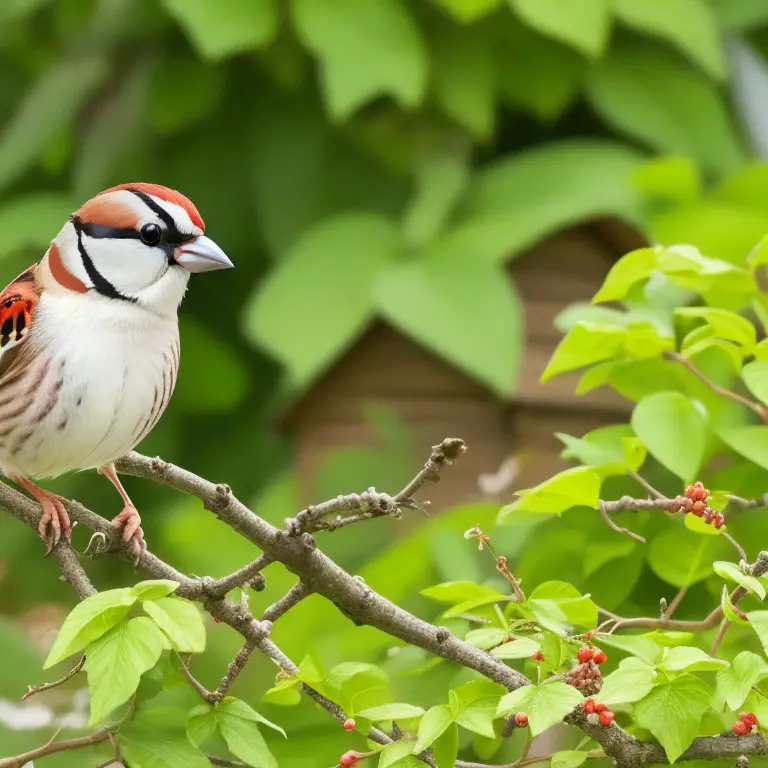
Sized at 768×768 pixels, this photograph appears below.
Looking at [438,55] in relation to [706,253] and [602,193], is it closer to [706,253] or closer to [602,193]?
[602,193]

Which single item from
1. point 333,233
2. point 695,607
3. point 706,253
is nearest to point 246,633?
point 695,607

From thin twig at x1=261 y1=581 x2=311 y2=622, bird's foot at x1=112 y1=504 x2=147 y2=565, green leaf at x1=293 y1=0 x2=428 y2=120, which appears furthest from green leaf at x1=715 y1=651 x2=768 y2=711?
green leaf at x1=293 y1=0 x2=428 y2=120

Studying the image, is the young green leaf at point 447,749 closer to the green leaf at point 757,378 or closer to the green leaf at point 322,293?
the green leaf at point 757,378

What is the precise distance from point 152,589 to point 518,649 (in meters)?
A: 0.19

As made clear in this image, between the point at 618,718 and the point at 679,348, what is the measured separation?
0.27 metres

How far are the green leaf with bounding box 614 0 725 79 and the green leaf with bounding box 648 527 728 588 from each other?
97 centimetres

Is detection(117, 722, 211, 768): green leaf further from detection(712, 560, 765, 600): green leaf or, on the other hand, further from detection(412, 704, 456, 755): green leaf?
detection(712, 560, 765, 600): green leaf

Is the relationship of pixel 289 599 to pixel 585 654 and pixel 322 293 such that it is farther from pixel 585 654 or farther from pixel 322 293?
pixel 322 293

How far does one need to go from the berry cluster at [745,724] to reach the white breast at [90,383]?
1.34ft

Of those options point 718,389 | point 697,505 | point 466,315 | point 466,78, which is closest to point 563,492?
point 697,505

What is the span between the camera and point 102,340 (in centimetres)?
84

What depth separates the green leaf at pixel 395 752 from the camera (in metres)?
0.67

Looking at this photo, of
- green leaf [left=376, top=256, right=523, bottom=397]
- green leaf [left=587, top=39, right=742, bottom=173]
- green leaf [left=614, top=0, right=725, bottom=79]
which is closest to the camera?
green leaf [left=376, top=256, right=523, bottom=397]

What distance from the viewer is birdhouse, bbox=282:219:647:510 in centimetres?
163
